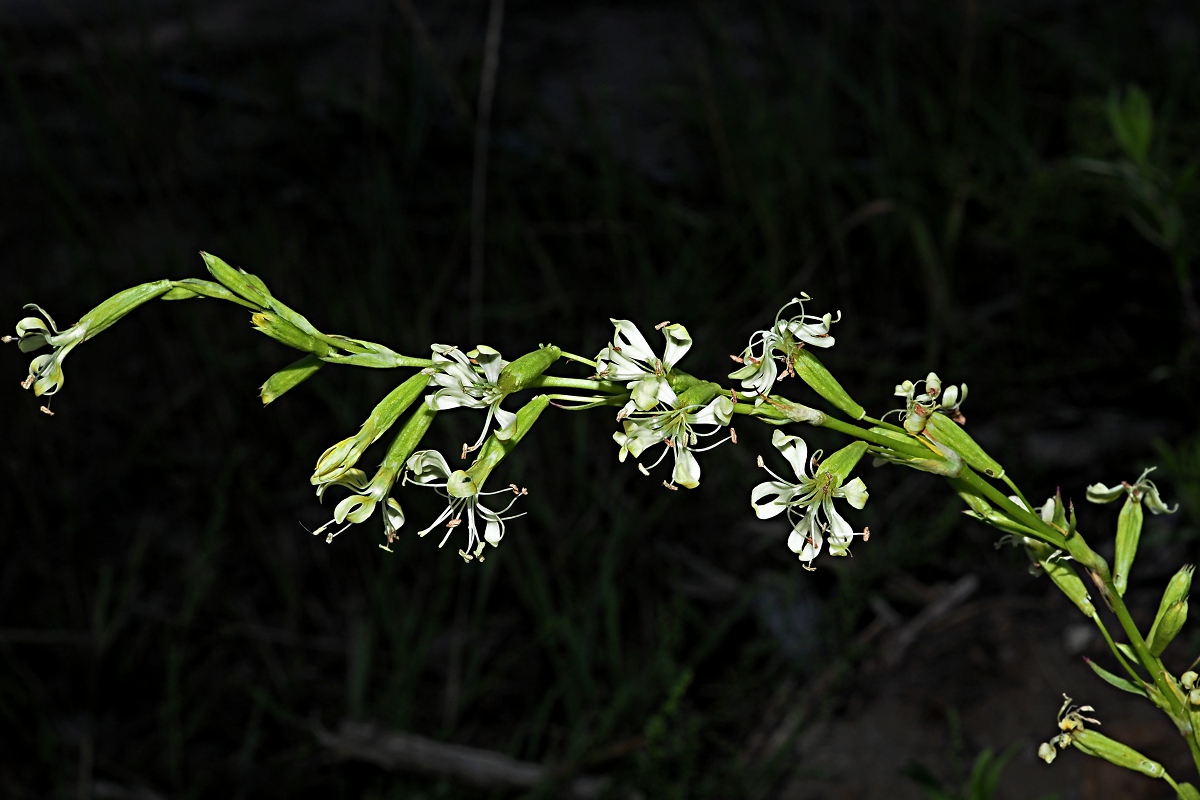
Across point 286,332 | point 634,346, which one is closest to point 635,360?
point 634,346

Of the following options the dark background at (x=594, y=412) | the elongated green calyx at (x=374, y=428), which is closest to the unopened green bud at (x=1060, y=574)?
the elongated green calyx at (x=374, y=428)

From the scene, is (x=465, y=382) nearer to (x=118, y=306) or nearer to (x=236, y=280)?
(x=236, y=280)

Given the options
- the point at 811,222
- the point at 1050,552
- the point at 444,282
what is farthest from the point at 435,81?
the point at 1050,552

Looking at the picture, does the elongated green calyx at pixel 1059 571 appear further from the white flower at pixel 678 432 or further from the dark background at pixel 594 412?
the dark background at pixel 594 412

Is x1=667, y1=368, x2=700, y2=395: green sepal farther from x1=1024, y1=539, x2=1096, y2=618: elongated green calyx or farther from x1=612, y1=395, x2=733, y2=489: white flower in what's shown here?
x1=1024, y1=539, x2=1096, y2=618: elongated green calyx

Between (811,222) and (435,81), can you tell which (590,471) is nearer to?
(811,222)

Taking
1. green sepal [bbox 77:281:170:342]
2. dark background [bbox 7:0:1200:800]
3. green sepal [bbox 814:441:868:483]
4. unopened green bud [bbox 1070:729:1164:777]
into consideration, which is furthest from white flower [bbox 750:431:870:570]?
dark background [bbox 7:0:1200:800]
